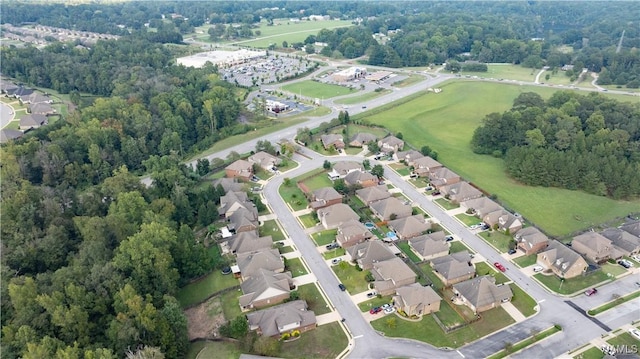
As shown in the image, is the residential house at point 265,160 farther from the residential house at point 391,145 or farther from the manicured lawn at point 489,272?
the manicured lawn at point 489,272

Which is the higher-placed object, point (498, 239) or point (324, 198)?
point (324, 198)

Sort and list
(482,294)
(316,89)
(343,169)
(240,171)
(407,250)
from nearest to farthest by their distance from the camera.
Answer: (482,294) < (407,250) < (240,171) < (343,169) < (316,89)

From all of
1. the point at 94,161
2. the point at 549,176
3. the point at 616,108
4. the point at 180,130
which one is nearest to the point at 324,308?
the point at 549,176

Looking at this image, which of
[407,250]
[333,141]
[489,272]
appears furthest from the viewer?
[333,141]

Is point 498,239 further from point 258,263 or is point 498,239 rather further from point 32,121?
point 32,121

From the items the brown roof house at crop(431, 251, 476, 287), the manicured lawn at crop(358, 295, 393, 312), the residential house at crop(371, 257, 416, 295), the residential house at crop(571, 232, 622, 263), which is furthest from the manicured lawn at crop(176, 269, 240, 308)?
the residential house at crop(571, 232, 622, 263)

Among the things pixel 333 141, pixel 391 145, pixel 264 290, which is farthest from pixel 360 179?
pixel 264 290

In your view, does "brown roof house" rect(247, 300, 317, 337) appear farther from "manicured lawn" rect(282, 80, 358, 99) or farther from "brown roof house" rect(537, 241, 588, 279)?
"manicured lawn" rect(282, 80, 358, 99)
